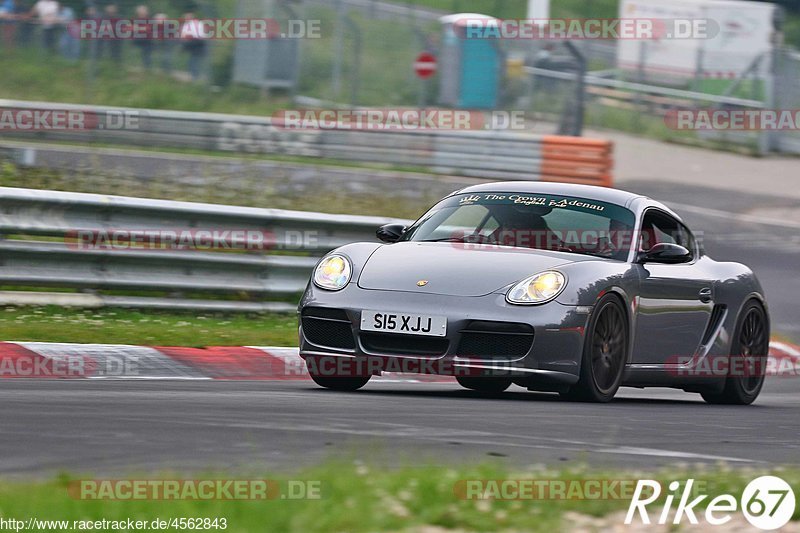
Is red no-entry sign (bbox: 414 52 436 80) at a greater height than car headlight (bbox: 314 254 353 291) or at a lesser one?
greater

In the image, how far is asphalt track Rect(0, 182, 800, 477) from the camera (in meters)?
5.12

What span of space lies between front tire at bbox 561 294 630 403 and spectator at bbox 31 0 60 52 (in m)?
15.3

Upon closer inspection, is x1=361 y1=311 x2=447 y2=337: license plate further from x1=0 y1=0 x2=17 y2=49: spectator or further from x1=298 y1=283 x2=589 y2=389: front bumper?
x1=0 y1=0 x2=17 y2=49: spectator

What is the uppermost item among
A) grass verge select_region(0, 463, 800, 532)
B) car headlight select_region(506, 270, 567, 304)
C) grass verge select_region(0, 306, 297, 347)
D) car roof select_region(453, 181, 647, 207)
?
car roof select_region(453, 181, 647, 207)

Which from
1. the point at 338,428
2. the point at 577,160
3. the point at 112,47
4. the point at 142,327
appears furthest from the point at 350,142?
the point at 338,428

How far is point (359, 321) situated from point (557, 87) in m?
19.3

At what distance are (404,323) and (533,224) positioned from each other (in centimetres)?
136

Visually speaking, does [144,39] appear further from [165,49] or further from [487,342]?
[487,342]

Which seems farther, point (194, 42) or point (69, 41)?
point (194, 42)

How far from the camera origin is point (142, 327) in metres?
10.2

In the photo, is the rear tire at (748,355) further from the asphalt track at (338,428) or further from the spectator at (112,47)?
the spectator at (112,47)

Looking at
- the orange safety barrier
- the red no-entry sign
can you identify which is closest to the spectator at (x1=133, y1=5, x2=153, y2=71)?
the red no-entry sign

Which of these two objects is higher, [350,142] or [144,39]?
[144,39]

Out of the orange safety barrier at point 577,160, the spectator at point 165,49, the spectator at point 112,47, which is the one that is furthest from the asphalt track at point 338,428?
the spectator at point 165,49
